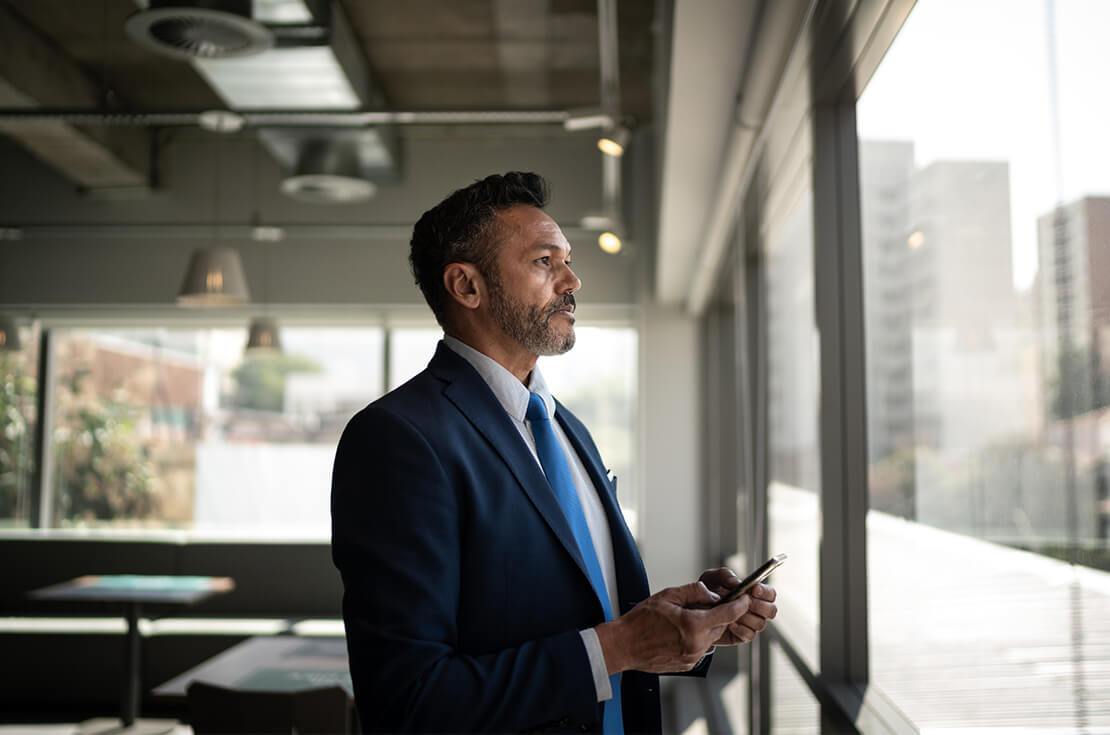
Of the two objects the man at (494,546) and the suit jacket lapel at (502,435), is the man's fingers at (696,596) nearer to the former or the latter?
the man at (494,546)

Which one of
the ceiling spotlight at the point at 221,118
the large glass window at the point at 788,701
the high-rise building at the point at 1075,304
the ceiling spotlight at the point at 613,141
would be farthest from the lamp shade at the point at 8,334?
the high-rise building at the point at 1075,304

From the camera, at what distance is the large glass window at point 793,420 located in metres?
3.20

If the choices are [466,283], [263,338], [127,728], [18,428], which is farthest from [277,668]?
[18,428]

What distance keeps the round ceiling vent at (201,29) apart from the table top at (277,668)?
2.23 meters

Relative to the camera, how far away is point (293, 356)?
7980mm

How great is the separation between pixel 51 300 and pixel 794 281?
645 centimetres

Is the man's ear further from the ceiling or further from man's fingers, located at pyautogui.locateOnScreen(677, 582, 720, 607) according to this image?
the ceiling

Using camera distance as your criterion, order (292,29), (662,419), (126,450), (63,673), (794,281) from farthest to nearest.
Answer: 1. (126,450)
2. (662,419)
3. (63,673)
4. (292,29)
5. (794,281)

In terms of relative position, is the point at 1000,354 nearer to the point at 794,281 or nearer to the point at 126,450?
the point at 794,281

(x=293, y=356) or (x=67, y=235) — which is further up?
(x=67, y=235)

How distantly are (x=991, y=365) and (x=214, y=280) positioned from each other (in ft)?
14.2

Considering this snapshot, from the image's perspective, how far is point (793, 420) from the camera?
3.83 meters

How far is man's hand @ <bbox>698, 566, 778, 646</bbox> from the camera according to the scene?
128 centimetres

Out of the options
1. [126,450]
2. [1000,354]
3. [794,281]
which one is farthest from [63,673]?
[1000,354]
